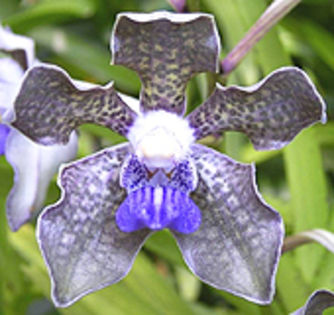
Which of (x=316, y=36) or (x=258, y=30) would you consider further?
(x=316, y=36)

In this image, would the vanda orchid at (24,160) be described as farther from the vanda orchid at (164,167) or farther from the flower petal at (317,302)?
the flower petal at (317,302)

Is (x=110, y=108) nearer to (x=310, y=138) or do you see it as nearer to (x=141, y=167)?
(x=141, y=167)

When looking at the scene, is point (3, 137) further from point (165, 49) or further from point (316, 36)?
point (316, 36)

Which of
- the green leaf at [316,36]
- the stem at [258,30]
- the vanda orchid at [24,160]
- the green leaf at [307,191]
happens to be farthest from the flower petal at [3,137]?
the green leaf at [316,36]

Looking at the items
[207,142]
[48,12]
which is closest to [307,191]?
[207,142]

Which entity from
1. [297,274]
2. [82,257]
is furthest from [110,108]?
[297,274]

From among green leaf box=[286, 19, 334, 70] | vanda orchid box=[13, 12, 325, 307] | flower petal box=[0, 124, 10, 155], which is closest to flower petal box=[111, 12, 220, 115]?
vanda orchid box=[13, 12, 325, 307]

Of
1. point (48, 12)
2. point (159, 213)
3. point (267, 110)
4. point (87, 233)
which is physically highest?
point (267, 110)
